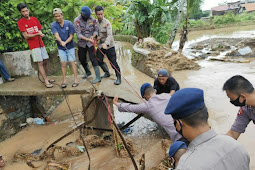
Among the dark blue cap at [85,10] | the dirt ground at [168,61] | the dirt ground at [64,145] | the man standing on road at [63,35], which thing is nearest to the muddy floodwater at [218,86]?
the dirt ground at [168,61]

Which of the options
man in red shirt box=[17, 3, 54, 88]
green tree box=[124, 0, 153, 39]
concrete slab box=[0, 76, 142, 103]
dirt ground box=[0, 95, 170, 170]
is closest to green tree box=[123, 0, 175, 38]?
green tree box=[124, 0, 153, 39]

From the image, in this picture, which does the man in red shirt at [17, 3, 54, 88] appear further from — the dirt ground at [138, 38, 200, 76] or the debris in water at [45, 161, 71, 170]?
the dirt ground at [138, 38, 200, 76]

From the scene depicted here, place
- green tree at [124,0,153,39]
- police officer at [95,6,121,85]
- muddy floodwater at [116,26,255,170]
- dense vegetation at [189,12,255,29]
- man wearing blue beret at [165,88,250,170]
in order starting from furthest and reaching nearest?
1. dense vegetation at [189,12,255,29]
2. green tree at [124,0,153,39]
3. police officer at [95,6,121,85]
4. muddy floodwater at [116,26,255,170]
5. man wearing blue beret at [165,88,250,170]

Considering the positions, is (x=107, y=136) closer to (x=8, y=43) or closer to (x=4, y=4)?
(x=8, y=43)

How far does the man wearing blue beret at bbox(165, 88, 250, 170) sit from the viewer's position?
1.20 metres

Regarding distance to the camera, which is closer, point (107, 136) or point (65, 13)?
point (107, 136)

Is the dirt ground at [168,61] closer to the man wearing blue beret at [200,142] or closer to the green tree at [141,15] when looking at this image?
the green tree at [141,15]

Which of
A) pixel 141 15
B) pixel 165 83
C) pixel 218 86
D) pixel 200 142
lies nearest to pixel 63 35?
pixel 165 83

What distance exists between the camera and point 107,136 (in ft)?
15.3

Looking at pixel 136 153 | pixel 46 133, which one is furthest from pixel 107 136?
pixel 46 133

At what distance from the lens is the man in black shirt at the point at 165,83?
417 centimetres

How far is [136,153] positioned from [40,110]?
3830 millimetres

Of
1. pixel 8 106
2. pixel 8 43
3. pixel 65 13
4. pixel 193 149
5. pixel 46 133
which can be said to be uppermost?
pixel 65 13

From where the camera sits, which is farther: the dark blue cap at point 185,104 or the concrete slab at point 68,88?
the concrete slab at point 68,88
